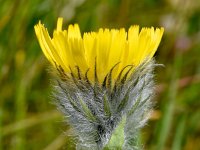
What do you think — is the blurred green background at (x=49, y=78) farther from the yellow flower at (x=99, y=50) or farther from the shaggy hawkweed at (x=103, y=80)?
the yellow flower at (x=99, y=50)

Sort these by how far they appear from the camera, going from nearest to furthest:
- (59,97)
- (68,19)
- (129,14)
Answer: (59,97) < (68,19) < (129,14)

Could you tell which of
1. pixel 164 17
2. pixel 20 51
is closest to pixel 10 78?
pixel 20 51

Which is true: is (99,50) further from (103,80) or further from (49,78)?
(49,78)

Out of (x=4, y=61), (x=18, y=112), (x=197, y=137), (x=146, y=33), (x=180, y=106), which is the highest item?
(x=146, y=33)

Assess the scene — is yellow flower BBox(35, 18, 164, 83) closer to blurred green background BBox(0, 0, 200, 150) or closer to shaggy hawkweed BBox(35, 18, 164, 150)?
shaggy hawkweed BBox(35, 18, 164, 150)

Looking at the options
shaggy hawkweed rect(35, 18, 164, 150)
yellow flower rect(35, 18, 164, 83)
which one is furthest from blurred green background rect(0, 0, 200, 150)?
yellow flower rect(35, 18, 164, 83)

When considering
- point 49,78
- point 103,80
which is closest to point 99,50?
point 103,80

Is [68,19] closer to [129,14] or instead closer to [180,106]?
[129,14]
